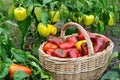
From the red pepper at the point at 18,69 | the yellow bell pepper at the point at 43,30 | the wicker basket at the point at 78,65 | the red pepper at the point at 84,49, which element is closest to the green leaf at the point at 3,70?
the red pepper at the point at 18,69

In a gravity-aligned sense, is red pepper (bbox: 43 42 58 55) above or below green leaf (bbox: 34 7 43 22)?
below

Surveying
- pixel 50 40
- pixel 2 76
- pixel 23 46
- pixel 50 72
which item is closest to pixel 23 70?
pixel 2 76

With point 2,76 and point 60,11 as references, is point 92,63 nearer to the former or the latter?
point 60,11

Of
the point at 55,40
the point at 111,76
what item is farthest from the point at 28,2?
the point at 111,76

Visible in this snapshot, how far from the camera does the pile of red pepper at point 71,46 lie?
2.59 m

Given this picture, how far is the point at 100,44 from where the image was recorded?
268cm

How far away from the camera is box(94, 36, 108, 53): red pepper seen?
266cm

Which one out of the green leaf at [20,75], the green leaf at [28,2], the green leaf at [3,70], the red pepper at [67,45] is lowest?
the red pepper at [67,45]

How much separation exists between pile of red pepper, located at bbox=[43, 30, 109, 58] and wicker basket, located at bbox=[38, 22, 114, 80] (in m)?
0.06

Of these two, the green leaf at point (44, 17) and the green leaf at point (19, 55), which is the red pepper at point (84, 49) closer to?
the green leaf at point (44, 17)

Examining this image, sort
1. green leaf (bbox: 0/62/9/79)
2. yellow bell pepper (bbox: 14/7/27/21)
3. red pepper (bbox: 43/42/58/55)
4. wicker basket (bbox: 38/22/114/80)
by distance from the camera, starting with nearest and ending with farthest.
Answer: green leaf (bbox: 0/62/9/79) → wicker basket (bbox: 38/22/114/80) → red pepper (bbox: 43/42/58/55) → yellow bell pepper (bbox: 14/7/27/21)

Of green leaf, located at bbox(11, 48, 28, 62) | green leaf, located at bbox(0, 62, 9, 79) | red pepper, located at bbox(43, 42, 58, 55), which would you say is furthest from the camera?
red pepper, located at bbox(43, 42, 58, 55)

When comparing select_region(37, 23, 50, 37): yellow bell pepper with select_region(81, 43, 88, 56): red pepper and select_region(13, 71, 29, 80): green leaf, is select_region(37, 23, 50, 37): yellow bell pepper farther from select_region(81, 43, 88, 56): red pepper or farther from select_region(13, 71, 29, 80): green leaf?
select_region(13, 71, 29, 80): green leaf

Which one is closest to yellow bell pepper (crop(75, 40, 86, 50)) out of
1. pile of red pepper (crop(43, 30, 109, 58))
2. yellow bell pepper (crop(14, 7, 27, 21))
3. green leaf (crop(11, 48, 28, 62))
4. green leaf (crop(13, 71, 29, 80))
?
pile of red pepper (crop(43, 30, 109, 58))
